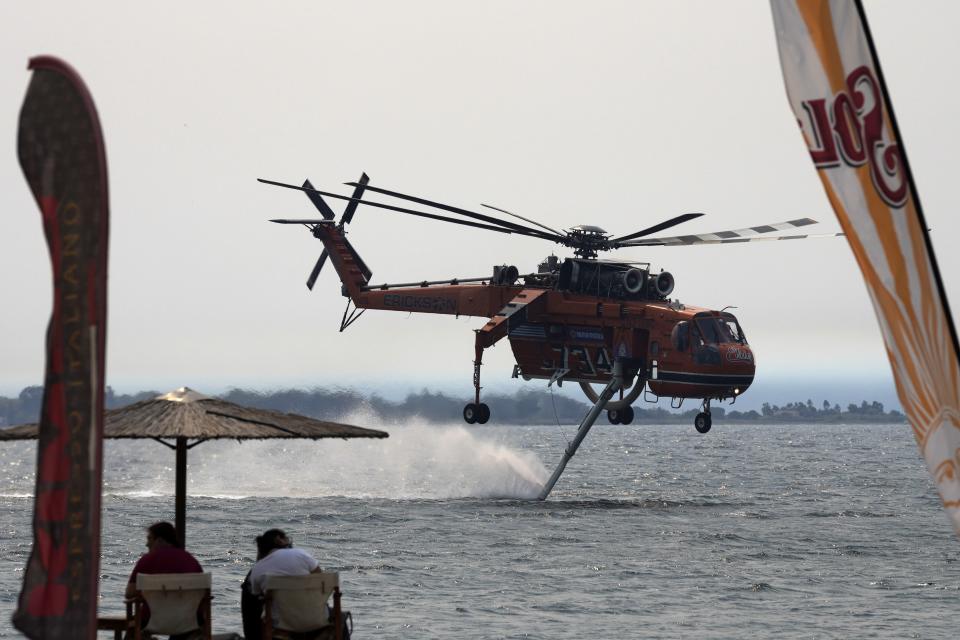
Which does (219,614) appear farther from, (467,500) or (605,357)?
(467,500)

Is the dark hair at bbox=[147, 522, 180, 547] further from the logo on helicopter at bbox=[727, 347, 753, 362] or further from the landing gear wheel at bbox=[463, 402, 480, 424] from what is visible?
the landing gear wheel at bbox=[463, 402, 480, 424]

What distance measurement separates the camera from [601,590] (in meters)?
26.8

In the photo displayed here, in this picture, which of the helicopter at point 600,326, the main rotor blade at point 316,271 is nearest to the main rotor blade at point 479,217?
the helicopter at point 600,326

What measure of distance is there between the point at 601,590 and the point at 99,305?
21.1 meters

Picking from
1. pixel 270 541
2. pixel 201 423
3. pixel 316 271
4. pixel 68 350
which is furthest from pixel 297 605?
pixel 316 271

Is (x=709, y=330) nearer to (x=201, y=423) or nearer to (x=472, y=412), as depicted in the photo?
(x=472, y=412)

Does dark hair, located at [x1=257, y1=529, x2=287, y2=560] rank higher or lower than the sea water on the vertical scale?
higher

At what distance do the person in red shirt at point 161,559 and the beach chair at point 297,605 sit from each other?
2.04 feet

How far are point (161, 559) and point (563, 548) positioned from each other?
924 inches

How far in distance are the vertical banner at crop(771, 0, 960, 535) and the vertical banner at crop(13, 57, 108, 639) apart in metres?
3.10

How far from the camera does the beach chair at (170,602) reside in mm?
11852

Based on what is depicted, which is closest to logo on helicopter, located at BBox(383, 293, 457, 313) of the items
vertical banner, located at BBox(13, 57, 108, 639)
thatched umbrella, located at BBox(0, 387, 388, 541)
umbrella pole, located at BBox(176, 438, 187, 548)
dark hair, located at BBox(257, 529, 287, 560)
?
umbrella pole, located at BBox(176, 438, 187, 548)

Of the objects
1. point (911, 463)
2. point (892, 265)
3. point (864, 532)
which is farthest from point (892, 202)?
point (911, 463)

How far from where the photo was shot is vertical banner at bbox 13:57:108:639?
21.6ft
